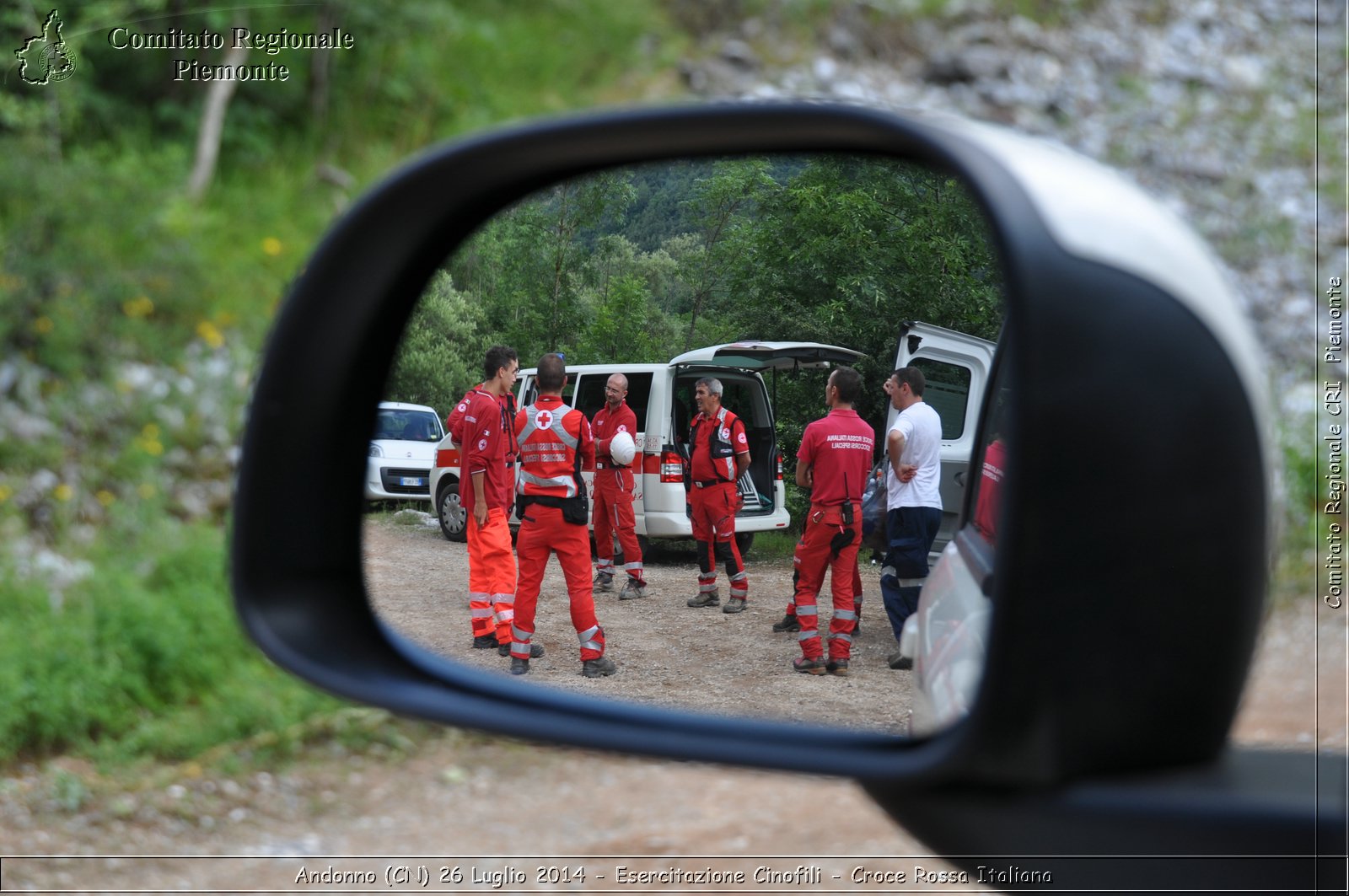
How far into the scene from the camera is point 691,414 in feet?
4.33

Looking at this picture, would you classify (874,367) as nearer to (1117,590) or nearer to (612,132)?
(1117,590)

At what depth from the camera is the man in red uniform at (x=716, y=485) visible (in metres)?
1.29

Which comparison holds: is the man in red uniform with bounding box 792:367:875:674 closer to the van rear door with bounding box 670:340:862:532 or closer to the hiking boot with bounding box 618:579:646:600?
the van rear door with bounding box 670:340:862:532

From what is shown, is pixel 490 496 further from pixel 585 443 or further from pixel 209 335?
pixel 209 335

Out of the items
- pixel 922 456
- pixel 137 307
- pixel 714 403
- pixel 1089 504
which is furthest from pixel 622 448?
pixel 137 307

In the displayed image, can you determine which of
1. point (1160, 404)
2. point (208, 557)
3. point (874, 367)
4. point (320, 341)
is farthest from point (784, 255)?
point (208, 557)

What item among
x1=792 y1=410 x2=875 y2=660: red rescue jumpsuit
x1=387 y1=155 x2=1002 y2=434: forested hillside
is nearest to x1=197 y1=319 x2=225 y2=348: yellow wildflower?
x1=387 y1=155 x2=1002 y2=434: forested hillside

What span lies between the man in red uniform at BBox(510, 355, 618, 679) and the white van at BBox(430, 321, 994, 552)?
26 millimetres

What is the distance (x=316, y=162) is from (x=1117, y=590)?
363 inches

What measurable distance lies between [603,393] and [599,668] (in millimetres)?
334

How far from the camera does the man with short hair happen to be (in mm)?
1471

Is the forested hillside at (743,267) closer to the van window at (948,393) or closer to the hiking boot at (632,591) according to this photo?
the van window at (948,393)

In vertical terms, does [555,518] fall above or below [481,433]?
below

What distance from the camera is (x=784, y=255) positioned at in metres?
1.33
